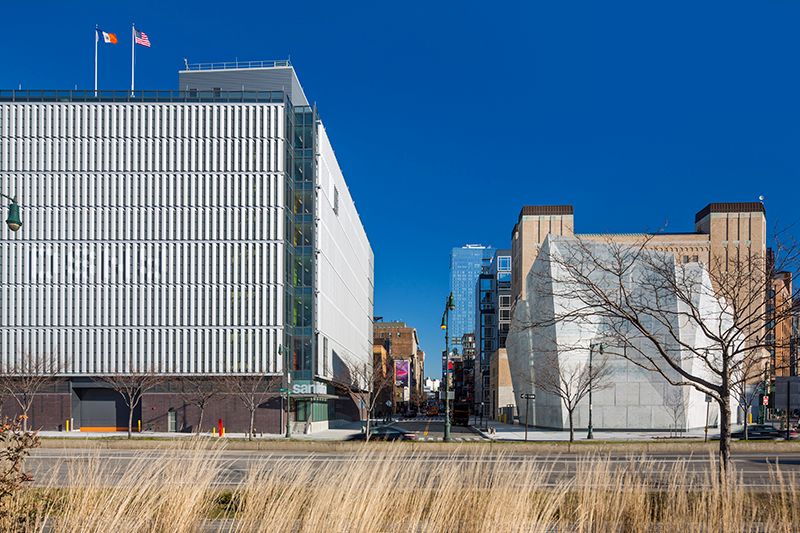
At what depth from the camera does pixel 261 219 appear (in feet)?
184

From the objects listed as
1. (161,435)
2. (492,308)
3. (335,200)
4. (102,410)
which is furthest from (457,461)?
(492,308)

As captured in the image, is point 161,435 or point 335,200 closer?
point 161,435

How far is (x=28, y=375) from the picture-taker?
50.5 m

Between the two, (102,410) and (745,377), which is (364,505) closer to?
(745,377)

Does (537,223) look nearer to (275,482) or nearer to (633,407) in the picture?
(633,407)

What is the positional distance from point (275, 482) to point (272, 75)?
196 feet

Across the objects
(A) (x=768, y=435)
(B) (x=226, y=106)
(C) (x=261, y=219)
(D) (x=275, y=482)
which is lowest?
(A) (x=768, y=435)

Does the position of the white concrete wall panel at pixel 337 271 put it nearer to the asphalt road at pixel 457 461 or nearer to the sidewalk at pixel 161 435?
the sidewalk at pixel 161 435

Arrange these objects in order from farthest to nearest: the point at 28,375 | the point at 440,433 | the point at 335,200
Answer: the point at 335,200, the point at 440,433, the point at 28,375

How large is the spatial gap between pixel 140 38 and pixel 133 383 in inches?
1046

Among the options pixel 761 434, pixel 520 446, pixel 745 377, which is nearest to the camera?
pixel 745 377

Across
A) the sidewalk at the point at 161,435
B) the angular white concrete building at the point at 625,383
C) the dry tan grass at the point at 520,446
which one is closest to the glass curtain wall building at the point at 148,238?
the sidewalk at the point at 161,435

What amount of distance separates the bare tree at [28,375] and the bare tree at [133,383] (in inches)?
156

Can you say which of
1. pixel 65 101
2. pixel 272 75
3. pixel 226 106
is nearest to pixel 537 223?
pixel 272 75
